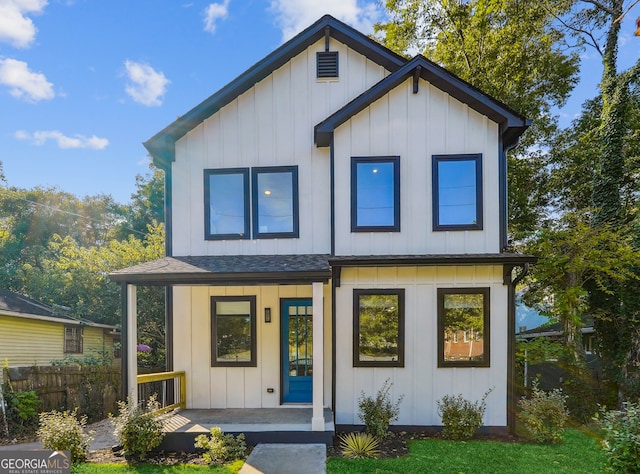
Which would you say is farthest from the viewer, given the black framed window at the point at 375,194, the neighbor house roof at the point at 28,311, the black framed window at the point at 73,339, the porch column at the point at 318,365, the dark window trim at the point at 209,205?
the black framed window at the point at 73,339

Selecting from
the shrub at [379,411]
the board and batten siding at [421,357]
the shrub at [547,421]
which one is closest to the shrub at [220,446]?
the board and batten siding at [421,357]

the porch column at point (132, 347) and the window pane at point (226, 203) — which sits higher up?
the window pane at point (226, 203)

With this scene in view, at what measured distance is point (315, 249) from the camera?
23.2 ft

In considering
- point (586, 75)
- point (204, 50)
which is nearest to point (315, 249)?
point (204, 50)

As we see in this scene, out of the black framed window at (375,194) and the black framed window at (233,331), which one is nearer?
the black framed window at (375,194)

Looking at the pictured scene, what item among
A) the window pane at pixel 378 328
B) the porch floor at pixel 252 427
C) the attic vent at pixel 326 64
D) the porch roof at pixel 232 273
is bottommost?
the porch floor at pixel 252 427

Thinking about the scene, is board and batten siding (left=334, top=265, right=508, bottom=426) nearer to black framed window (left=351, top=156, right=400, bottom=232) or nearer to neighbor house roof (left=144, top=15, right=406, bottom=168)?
black framed window (left=351, top=156, right=400, bottom=232)

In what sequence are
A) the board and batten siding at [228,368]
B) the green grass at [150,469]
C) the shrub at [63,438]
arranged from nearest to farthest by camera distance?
the green grass at [150,469] → the shrub at [63,438] → the board and batten siding at [228,368]

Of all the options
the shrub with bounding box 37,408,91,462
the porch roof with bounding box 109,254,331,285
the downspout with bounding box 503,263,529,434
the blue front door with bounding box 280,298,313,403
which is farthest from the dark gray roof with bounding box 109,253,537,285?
the shrub with bounding box 37,408,91,462

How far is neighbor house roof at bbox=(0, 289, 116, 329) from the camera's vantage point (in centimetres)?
1084

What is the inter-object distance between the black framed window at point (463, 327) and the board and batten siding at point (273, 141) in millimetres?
3019

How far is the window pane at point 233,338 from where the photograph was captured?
700 centimetres

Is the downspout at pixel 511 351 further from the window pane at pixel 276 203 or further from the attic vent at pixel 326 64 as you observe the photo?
the attic vent at pixel 326 64

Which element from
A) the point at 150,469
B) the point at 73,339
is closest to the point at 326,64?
the point at 150,469
